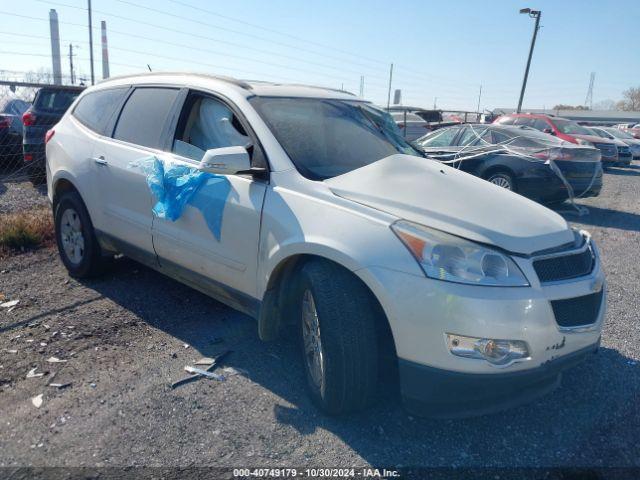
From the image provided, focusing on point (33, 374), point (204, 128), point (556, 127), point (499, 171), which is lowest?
point (33, 374)

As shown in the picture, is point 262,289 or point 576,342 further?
point 262,289

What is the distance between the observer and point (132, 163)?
4199 mm

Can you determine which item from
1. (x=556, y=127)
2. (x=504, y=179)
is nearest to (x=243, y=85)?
(x=504, y=179)

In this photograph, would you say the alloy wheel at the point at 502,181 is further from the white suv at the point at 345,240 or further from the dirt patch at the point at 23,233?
the dirt patch at the point at 23,233

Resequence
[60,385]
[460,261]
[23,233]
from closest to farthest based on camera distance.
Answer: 1. [460,261]
2. [60,385]
3. [23,233]

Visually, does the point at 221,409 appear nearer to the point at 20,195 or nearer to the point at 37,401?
the point at 37,401

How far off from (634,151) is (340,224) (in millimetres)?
25019

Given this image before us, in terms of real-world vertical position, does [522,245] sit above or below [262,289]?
above

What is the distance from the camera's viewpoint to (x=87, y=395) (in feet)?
10.6

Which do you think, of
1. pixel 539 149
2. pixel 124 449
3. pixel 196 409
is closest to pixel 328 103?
pixel 196 409

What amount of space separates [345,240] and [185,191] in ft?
4.65

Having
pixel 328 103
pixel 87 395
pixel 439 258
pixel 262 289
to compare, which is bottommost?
pixel 87 395

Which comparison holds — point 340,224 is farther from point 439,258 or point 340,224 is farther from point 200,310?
point 200,310

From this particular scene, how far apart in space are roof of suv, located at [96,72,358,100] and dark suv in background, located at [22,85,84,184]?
5.84 m
